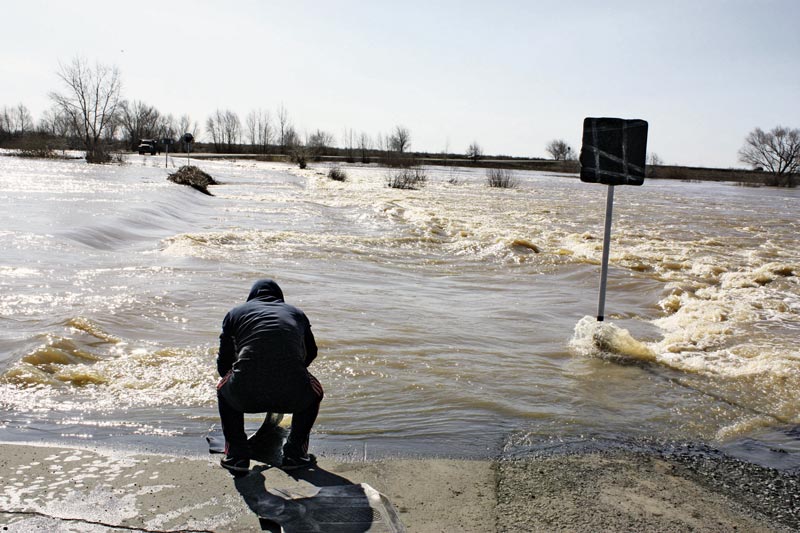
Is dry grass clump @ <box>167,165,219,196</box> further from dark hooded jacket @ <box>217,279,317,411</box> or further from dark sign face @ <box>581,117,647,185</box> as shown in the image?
dark hooded jacket @ <box>217,279,317,411</box>

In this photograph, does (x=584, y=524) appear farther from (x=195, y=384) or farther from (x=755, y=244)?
(x=755, y=244)

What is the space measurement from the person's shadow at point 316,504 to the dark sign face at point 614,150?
4009 mm

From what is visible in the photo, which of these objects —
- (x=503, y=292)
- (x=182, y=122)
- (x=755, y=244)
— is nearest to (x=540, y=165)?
(x=182, y=122)

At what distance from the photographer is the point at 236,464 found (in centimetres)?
391

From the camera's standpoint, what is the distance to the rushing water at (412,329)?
16.7ft

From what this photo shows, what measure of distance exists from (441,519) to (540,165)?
107 metres

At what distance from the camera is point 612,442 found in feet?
15.3

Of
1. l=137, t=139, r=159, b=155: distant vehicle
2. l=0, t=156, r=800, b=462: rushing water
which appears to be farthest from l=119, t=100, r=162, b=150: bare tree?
l=0, t=156, r=800, b=462: rushing water

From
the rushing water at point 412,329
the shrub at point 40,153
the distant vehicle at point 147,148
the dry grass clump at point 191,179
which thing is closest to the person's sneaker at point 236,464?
the rushing water at point 412,329

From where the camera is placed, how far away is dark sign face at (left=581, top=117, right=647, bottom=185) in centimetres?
651

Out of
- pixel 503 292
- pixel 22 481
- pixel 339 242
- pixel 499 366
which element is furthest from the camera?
pixel 339 242

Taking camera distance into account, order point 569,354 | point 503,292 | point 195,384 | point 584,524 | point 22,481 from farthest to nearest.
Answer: point 503,292 → point 569,354 → point 195,384 → point 22,481 → point 584,524

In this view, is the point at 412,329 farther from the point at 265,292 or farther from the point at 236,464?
the point at 236,464

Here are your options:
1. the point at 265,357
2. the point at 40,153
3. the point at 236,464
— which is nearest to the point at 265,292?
the point at 265,357
